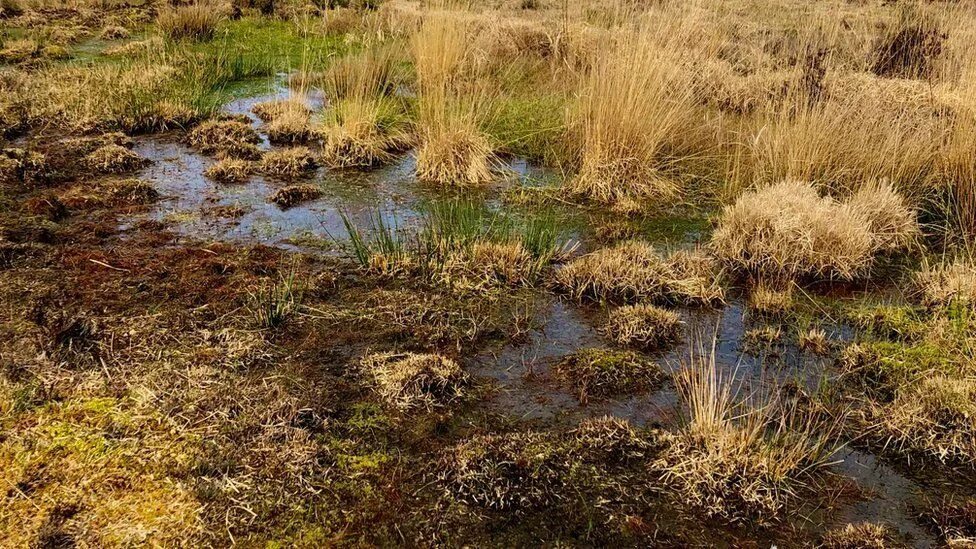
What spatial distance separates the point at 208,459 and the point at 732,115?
329 inches

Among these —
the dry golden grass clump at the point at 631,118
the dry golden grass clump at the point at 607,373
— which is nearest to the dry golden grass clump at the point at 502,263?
the dry golden grass clump at the point at 607,373

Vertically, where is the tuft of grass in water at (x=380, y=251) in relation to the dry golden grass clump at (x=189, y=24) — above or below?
below

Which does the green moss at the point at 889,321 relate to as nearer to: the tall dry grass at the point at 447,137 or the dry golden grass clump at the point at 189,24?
the tall dry grass at the point at 447,137

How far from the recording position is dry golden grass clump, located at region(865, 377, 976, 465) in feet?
11.1

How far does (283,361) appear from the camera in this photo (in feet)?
13.1

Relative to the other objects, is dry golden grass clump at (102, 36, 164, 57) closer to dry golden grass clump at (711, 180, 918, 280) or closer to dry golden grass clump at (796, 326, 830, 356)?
dry golden grass clump at (711, 180, 918, 280)

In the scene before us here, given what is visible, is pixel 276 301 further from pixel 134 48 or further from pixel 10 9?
pixel 10 9

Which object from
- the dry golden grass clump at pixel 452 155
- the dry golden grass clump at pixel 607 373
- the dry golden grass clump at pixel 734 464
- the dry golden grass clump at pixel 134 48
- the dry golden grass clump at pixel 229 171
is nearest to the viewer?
the dry golden grass clump at pixel 734 464

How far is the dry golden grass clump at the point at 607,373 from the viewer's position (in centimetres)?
390

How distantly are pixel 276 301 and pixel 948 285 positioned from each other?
15.4 feet

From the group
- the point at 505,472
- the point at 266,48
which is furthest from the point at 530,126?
the point at 266,48

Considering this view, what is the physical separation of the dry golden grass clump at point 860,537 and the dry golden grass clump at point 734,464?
0.22 metres

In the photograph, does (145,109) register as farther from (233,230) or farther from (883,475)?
(883,475)

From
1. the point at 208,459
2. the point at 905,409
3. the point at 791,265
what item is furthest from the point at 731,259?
the point at 208,459
